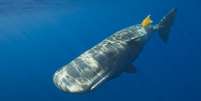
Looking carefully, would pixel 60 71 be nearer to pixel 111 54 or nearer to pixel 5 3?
pixel 111 54

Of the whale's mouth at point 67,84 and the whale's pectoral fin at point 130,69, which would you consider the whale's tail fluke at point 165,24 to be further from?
the whale's mouth at point 67,84

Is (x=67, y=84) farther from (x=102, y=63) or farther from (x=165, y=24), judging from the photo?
(x=165, y=24)

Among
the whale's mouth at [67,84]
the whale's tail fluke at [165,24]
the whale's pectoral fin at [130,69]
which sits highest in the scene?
the whale's tail fluke at [165,24]

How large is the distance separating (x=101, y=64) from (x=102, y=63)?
0.17 feet

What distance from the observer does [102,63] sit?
9328mm

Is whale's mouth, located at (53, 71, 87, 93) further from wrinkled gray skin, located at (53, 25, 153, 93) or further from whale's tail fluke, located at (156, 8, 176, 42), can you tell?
whale's tail fluke, located at (156, 8, 176, 42)

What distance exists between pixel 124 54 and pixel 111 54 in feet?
1.37

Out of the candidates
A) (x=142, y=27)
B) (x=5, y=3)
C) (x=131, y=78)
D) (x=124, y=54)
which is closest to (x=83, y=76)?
(x=124, y=54)

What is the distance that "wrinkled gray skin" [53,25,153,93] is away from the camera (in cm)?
888

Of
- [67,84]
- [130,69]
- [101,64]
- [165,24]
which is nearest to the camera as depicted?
[67,84]

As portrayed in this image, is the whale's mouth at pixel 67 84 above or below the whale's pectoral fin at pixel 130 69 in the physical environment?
below

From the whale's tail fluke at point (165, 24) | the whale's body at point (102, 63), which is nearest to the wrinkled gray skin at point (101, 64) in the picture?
the whale's body at point (102, 63)

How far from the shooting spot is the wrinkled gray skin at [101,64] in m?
8.88

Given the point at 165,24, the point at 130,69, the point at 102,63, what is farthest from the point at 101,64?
the point at 165,24
